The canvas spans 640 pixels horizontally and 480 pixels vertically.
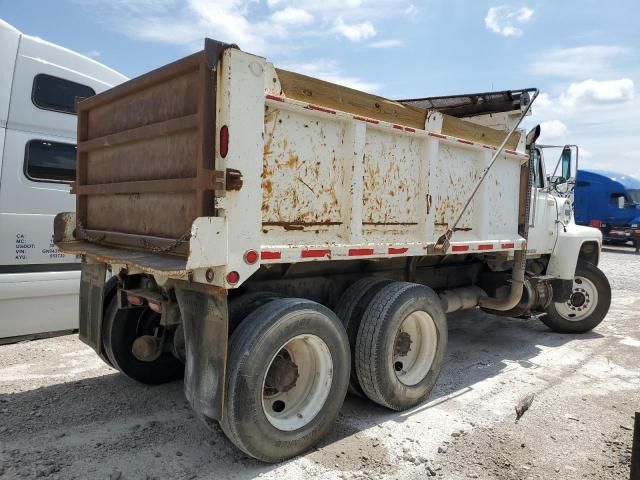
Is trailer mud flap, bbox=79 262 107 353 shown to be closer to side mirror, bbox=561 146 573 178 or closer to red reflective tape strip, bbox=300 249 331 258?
red reflective tape strip, bbox=300 249 331 258

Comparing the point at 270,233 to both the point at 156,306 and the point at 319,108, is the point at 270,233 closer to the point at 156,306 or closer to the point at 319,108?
the point at 319,108

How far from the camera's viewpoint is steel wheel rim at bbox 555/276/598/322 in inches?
263

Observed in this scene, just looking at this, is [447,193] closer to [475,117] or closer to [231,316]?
[475,117]

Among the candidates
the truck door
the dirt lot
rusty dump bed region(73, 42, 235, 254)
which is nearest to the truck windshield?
the truck door

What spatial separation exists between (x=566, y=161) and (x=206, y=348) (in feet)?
17.3

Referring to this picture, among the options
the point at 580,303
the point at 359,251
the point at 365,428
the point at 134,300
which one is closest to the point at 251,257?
the point at 359,251

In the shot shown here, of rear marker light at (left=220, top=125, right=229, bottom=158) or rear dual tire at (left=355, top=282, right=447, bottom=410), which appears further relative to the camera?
rear dual tire at (left=355, top=282, right=447, bottom=410)

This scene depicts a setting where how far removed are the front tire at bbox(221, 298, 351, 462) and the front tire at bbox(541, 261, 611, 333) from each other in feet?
14.6

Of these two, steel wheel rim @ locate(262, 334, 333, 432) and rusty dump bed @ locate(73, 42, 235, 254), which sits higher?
rusty dump bed @ locate(73, 42, 235, 254)

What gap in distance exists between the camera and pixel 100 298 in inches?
152

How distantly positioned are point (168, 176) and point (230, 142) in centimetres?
68

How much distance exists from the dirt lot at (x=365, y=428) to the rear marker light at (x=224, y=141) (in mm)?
1906

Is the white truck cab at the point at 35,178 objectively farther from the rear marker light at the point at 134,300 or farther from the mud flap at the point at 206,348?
the mud flap at the point at 206,348

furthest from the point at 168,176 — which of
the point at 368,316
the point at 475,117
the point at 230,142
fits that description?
the point at 475,117
